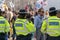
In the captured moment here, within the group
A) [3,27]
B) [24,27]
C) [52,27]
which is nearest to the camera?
[52,27]

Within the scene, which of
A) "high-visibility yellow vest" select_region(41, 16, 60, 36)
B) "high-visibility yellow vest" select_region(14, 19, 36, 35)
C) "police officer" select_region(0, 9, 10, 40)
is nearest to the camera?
"high-visibility yellow vest" select_region(41, 16, 60, 36)

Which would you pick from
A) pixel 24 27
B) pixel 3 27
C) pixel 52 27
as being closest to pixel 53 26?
pixel 52 27

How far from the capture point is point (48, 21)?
30.0ft

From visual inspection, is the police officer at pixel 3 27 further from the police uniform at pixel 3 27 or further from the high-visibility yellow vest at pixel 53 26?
the high-visibility yellow vest at pixel 53 26

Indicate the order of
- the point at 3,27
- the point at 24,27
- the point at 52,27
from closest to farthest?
the point at 52,27 → the point at 24,27 → the point at 3,27

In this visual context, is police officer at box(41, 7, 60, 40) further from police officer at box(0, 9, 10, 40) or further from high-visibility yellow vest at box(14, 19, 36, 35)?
police officer at box(0, 9, 10, 40)

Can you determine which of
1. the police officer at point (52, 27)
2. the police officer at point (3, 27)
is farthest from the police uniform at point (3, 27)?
the police officer at point (52, 27)

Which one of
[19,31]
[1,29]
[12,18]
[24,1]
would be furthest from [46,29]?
[24,1]

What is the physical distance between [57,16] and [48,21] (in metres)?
0.31

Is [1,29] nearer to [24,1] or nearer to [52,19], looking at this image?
[52,19]

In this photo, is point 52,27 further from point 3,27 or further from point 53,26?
point 3,27

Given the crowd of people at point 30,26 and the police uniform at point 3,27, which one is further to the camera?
the police uniform at point 3,27

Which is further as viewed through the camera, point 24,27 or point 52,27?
point 24,27

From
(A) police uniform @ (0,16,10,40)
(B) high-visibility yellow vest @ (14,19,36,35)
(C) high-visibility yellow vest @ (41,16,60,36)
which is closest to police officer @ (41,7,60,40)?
(C) high-visibility yellow vest @ (41,16,60,36)
